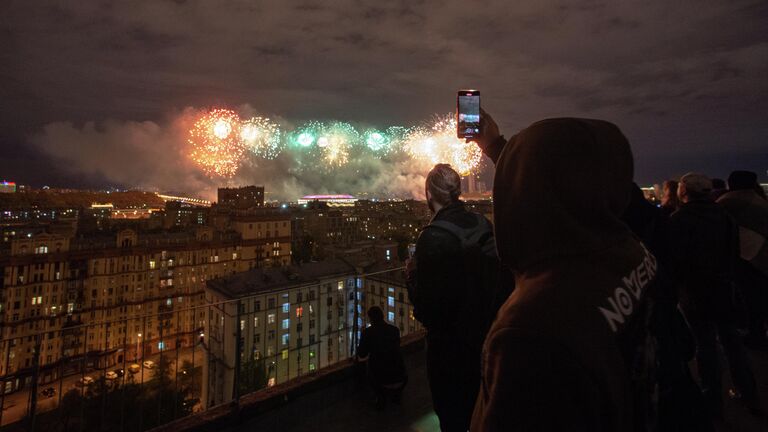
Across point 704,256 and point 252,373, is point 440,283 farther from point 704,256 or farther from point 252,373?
point 252,373

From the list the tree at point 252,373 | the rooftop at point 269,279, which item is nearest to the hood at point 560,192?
the tree at point 252,373

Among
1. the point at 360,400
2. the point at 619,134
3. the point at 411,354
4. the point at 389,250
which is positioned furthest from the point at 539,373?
the point at 389,250

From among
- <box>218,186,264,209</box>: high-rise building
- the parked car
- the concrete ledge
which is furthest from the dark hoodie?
<box>218,186,264,209</box>: high-rise building

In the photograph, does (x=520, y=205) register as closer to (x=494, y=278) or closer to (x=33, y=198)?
(x=494, y=278)

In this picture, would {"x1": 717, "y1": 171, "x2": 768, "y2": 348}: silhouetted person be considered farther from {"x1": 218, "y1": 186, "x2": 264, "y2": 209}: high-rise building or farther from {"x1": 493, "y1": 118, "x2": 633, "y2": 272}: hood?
{"x1": 218, "y1": 186, "x2": 264, "y2": 209}: high-rise building

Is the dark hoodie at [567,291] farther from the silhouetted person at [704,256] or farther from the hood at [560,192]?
the silhouetted person at [704,256]

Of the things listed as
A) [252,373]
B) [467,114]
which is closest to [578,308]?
[467,114]
